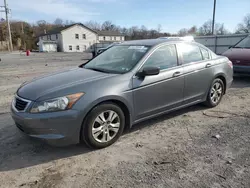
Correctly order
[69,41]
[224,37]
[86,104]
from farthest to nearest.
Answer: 1. [69,41]
2. [224,37]
3. [86,104]

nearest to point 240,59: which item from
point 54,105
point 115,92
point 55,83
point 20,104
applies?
point 115,92

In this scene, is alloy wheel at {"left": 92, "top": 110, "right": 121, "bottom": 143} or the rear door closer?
alloy wheel at {"left": 92, "top": 110, "right": 121, "bottom": 143}

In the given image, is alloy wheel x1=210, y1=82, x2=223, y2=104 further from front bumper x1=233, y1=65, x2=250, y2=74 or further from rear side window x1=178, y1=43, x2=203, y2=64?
front bumper x1=233, y1=65, x2=250, y2=74

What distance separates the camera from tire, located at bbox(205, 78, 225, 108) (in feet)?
16.2

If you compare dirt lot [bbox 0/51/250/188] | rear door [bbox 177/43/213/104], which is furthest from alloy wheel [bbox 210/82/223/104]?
dirt lot [bbox 0/51/250/188]

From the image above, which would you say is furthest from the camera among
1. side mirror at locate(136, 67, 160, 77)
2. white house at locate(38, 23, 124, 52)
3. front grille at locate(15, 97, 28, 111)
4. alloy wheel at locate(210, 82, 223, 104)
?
white house at locate(38, 23, 124, 52)

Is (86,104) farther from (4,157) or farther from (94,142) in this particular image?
(4,157)

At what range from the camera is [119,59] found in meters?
4.14

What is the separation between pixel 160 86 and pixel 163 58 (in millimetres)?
586

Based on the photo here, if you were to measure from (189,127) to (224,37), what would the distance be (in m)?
13.6

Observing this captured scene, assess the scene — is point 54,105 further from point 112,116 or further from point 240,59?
point 240,59

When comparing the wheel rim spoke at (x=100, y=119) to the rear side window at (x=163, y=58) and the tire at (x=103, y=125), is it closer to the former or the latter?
the tire at (x=103, y=125)

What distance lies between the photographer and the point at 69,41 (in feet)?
206

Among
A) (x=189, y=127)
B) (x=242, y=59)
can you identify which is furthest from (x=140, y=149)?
(x=242, y=59)
